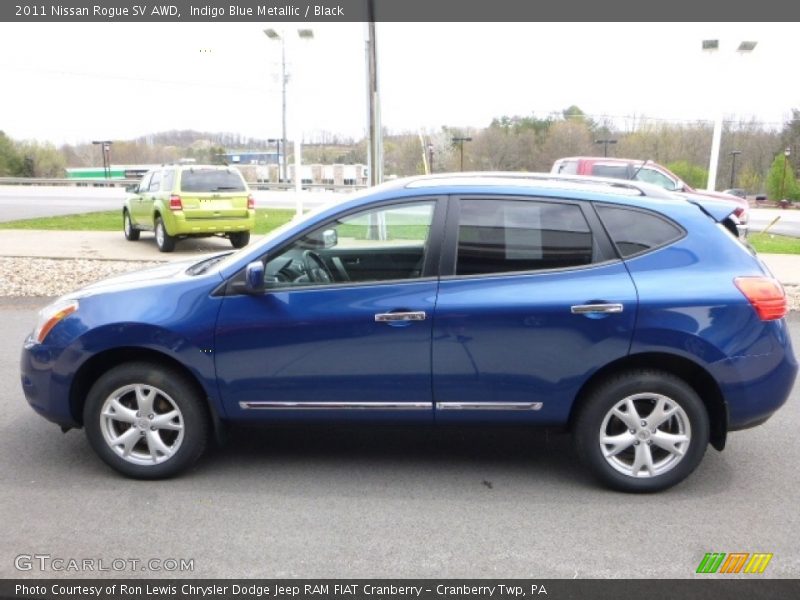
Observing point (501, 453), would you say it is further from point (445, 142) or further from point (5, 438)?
point (445, 142)

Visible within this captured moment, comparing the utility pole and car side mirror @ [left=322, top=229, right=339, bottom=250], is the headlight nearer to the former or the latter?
car side mirror @ [left=322, top=229, right=339, bottom=250]

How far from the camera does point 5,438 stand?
4.63 metres

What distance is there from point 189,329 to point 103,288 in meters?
0.69

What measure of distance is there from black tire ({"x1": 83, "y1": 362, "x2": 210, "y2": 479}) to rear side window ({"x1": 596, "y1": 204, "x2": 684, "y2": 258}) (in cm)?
252

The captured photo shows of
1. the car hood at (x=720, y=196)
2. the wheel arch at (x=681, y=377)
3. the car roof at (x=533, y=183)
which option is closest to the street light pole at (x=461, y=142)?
the car hood at (x=720, y=196)

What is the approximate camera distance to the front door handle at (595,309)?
3.68 m

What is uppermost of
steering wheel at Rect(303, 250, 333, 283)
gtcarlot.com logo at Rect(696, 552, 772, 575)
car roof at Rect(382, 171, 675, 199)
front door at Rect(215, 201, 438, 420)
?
car roof at Rect(382, 171, 675, 199)

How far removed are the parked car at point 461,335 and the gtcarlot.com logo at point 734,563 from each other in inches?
24.8

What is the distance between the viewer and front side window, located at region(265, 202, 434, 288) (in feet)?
12.9

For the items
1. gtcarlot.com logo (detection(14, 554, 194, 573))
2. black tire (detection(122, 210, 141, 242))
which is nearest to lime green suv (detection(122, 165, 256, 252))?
black tire (detection(122, 210, 141, 242))

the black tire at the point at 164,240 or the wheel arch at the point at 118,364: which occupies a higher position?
the wheel arch at the point at 118,364

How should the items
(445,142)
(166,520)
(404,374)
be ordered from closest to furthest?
(166,520), (404,374), (445,142)

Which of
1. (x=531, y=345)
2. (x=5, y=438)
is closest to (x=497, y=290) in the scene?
(x=531, y=345)
